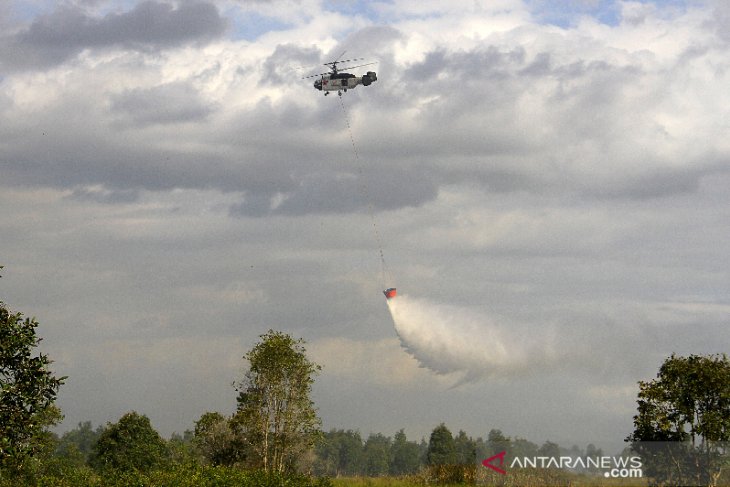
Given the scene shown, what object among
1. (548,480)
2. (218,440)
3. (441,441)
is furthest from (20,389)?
(441,441)

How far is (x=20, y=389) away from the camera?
4250cm

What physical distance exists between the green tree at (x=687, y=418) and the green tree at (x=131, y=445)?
222 ft

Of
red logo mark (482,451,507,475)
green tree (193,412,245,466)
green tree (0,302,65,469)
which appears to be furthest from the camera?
green tree (193,412,245,466)

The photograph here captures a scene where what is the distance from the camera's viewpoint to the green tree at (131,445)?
11306 cm

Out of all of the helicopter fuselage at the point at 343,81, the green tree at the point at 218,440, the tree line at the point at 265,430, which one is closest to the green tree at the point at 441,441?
the tree line at the point at 265,430

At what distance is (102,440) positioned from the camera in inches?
4599

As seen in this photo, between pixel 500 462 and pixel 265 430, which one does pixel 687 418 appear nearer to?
pixel 500 462

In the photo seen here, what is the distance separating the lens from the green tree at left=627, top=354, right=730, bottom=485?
66.5m

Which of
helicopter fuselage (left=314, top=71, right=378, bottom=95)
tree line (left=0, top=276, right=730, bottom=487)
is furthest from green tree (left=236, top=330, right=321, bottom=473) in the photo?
helicopter fuselage (left=314, top=71, right=378, bottom=95)

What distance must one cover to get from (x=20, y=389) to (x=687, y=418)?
5068 cm

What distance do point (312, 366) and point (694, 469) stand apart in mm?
39096

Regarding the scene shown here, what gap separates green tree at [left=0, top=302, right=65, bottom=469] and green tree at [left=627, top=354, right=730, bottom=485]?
157ft

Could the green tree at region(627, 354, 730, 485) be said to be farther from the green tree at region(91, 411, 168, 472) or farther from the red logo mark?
the green tree at region(91, 411, 168, 472)

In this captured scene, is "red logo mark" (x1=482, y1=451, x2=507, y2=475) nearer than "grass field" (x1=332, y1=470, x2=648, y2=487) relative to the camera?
No
